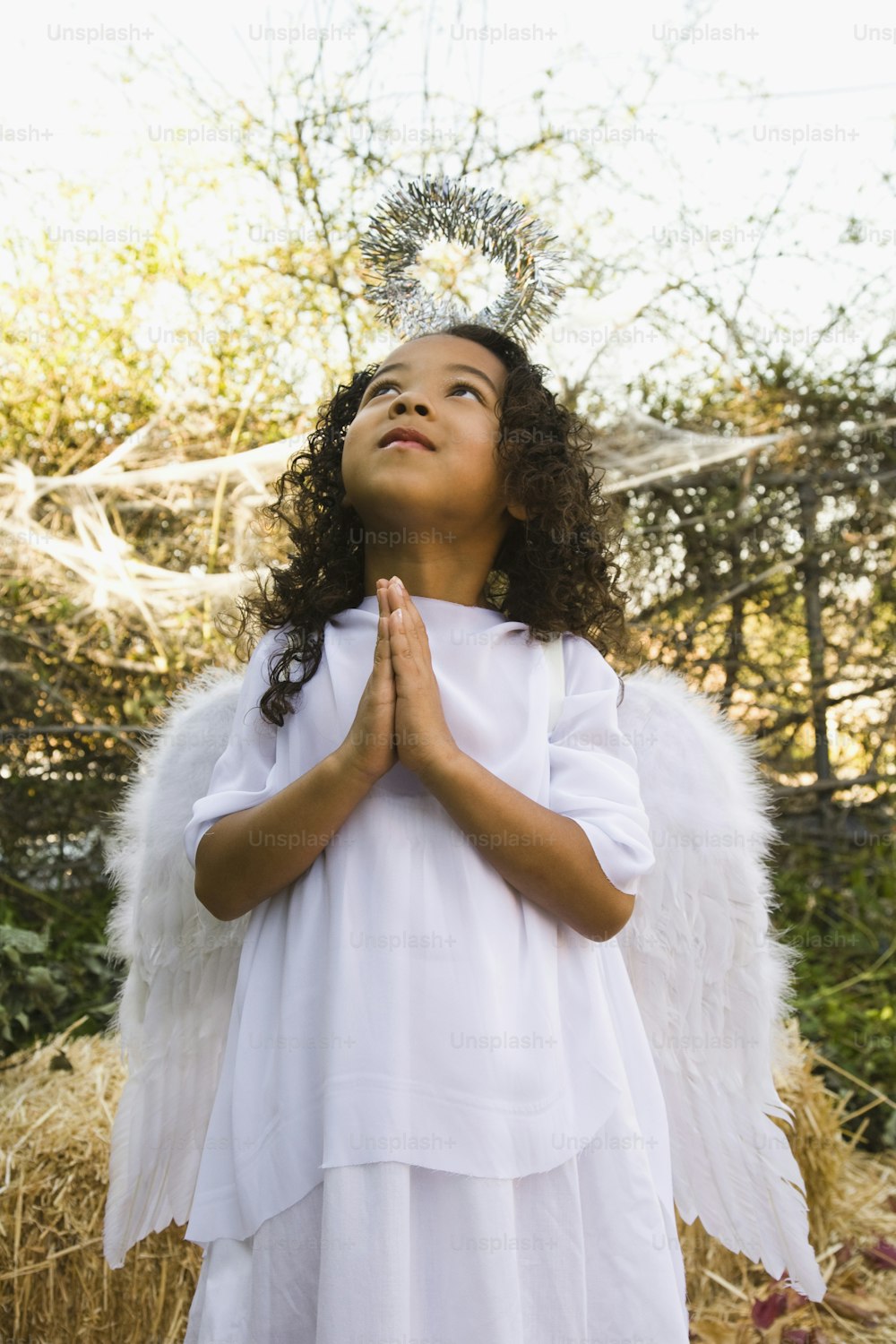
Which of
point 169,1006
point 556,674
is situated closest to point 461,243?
point 556,674

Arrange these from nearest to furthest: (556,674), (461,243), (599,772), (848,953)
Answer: (599,772), (556,674), (461,243), (848,953)

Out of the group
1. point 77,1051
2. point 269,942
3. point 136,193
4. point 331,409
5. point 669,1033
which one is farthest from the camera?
point 136,193

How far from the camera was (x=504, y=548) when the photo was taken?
1.86m

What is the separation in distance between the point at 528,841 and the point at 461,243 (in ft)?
3.98

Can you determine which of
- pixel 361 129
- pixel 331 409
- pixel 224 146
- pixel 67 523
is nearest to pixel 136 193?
pixel 224 146

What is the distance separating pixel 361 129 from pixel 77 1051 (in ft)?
10.5

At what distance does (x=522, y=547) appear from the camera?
183 centimetres

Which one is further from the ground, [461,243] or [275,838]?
[461,243]

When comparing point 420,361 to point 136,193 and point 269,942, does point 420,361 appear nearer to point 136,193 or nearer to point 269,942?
point 269,942

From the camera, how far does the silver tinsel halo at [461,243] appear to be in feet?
6.37

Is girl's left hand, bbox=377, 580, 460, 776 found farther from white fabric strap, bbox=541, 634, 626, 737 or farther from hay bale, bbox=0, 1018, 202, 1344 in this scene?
hay bale, bbox=0, 1018, 202, 1344

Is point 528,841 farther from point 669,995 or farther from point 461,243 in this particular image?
point 461,243

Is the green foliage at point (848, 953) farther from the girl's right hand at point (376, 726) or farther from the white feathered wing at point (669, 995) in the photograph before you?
the girl's right hand at point (376, 726)

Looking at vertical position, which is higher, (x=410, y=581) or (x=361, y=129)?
(x=361, y=129)
